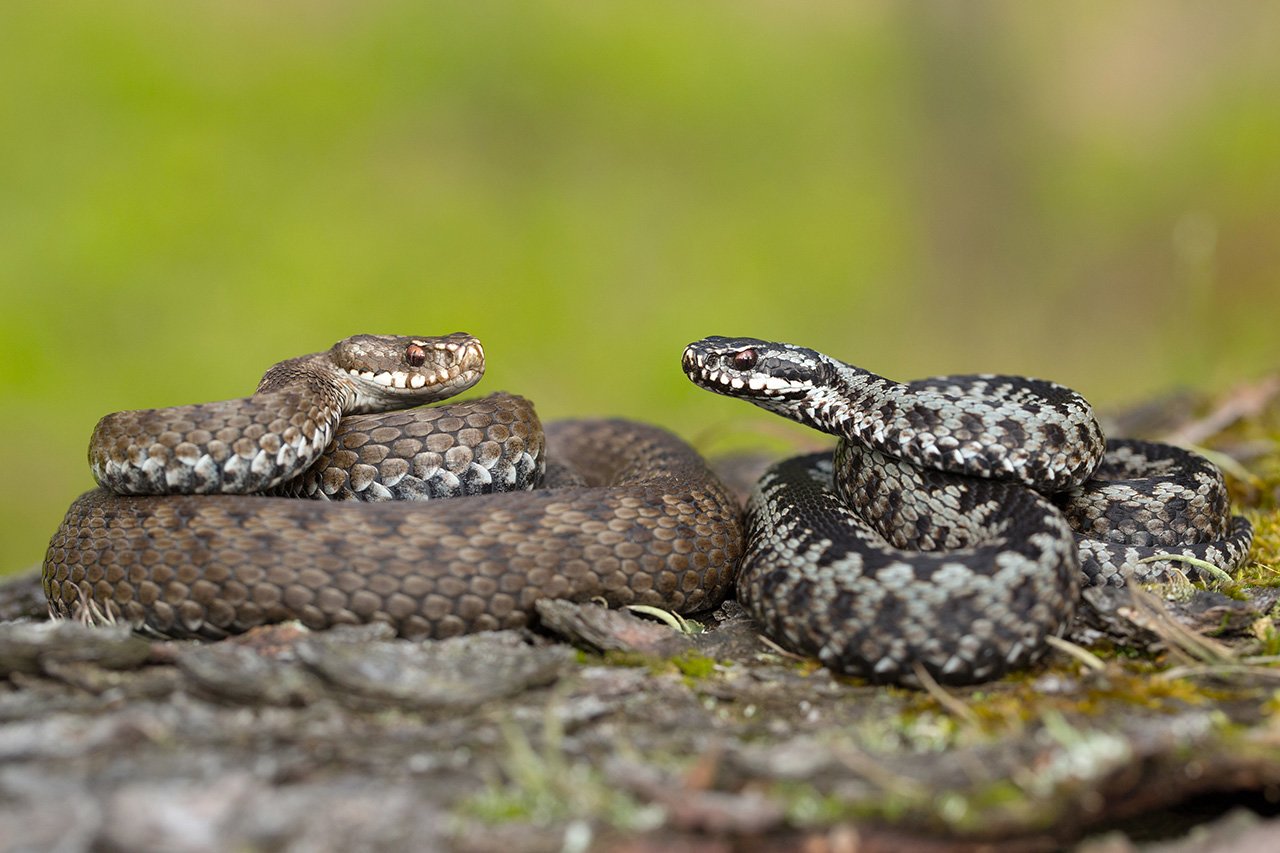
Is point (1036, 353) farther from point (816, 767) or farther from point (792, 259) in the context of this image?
point (816, 767)

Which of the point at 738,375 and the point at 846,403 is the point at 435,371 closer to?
the point at 738,375

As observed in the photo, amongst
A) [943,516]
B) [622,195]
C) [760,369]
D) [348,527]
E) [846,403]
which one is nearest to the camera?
[348,527]

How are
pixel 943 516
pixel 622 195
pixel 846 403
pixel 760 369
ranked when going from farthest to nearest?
pixel 622 195, pixel 760 369, pixel 846 403, pixel 943 516

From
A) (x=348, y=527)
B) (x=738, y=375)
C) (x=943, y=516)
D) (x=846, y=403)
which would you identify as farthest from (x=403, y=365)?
(x=943, y=516)

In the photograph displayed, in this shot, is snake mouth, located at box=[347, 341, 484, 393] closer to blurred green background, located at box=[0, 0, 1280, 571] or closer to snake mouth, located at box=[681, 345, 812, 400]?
snake mouth, located at box=[681, 345, 812, 400]

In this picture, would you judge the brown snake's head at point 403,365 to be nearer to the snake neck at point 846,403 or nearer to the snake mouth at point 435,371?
the snake mouth at point 435,371

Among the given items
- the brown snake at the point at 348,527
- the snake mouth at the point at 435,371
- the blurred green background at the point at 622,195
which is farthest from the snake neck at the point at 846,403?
the blurred green background at the point at 622,195

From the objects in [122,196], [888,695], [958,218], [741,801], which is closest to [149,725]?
[741,801]
